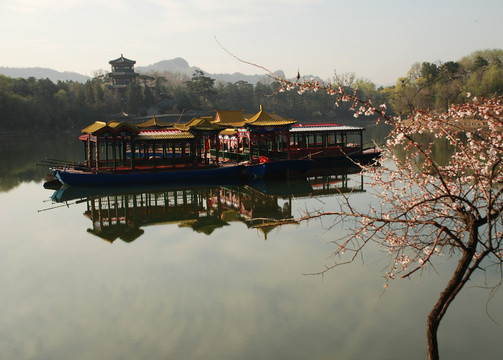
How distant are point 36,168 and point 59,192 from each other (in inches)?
438

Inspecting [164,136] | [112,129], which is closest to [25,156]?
[112,129]

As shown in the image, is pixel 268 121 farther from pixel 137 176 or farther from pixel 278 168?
pixel 137 176

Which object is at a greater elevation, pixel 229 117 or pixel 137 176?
pixel 229 117

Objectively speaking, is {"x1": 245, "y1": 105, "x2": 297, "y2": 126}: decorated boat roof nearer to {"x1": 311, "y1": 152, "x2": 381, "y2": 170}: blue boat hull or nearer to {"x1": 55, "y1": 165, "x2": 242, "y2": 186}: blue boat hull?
{"x1": 55, "y1": 165, "x2": 242, "y2": 186}: blue boat hull

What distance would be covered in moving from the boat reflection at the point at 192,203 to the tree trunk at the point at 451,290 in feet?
32.0

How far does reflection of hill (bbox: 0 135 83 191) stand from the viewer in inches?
1158

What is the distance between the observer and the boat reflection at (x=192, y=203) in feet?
57.2

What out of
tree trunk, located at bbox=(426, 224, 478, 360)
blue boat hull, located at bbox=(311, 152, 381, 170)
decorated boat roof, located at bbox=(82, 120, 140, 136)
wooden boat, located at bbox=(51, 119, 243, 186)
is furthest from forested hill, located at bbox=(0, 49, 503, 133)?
tree trunk, located at bbox=(426, 224, 478, 360)

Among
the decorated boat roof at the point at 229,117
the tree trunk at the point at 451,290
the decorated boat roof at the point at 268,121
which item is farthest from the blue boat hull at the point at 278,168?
the tree trunk at the point at 451,290

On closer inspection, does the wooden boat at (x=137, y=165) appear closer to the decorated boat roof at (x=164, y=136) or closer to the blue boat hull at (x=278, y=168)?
the decorated boat roof at (x=164, y=136)

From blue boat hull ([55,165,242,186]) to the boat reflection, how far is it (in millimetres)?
342

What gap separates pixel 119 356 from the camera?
837 cm

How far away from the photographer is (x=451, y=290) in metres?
Answer: 5.31

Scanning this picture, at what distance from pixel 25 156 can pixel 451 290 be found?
136 ft
